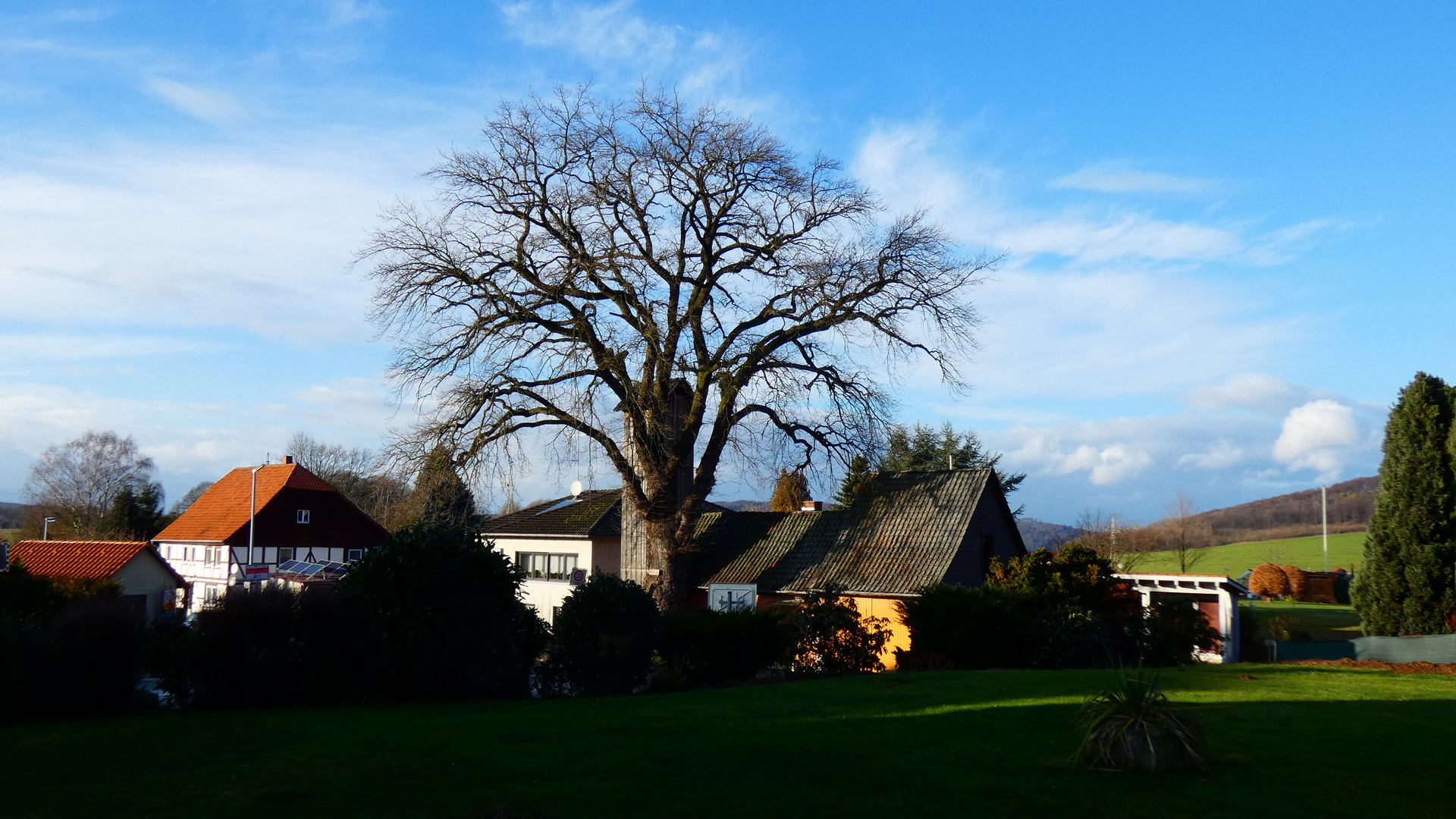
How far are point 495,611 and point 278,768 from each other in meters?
6.88

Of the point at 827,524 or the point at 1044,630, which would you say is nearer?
the point at 1044,630

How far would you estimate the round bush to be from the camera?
160 ft

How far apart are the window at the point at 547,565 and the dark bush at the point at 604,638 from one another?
67.1 ft

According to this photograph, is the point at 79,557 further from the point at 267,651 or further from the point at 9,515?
the point at 9,515

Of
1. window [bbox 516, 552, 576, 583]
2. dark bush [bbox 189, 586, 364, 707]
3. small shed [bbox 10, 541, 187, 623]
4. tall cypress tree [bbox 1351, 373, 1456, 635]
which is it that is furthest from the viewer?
window [bbox 516, 552, 576, 583]

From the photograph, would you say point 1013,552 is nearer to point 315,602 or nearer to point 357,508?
point 315,602

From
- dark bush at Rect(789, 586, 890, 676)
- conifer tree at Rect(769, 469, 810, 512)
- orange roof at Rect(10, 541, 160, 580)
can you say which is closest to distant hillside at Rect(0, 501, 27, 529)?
orange roof at Rect(10, 541, 160, 580)

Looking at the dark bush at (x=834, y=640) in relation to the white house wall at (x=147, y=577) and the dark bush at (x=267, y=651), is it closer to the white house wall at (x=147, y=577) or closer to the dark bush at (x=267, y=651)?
the dark bush at (x=267, y=651)

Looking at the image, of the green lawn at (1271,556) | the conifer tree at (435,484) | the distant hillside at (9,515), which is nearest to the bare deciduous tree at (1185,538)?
the green lawn at (1271,556)

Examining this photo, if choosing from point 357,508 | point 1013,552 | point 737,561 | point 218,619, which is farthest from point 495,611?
point 357,508

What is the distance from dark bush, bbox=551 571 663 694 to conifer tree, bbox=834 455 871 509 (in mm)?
14098

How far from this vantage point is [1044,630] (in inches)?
832

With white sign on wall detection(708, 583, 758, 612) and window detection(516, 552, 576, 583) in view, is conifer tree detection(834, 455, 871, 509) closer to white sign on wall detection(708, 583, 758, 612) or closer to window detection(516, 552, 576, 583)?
white sign on wall detection(708, 583, 758, 612)

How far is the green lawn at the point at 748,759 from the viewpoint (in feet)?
26.3
